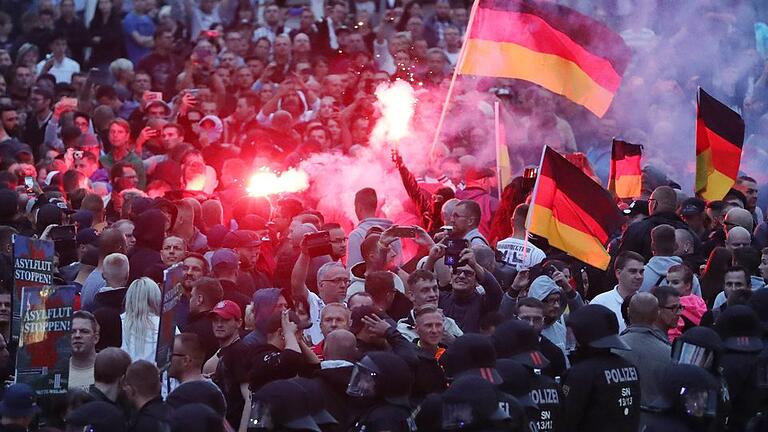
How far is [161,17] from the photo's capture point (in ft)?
68.2

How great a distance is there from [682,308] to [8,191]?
5590 millimetres

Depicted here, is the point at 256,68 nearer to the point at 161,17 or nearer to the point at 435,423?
the point at 161,17

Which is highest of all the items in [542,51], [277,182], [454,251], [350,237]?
[542,51]

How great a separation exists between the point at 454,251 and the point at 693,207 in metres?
3.42

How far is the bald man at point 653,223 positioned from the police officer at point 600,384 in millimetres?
3778

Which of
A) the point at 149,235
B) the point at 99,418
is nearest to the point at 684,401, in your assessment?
the point at 99,418

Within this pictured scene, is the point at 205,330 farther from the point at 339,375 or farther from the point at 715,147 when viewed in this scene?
the point at 715,147

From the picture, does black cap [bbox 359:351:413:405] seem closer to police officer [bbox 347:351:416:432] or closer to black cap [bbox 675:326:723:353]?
police officer [bbox 347:351:416:432]

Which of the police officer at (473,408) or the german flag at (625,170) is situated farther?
the german flag at (625,170)

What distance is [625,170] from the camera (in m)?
14.4

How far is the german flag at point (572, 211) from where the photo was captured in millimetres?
11641

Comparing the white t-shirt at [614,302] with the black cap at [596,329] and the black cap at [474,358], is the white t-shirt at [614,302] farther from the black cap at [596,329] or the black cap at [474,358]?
the black cap at [474,358]

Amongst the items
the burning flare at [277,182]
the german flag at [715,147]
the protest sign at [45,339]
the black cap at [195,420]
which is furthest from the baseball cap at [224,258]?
the german flag at [715,147]

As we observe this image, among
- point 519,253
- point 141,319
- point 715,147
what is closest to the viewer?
point 141,319
